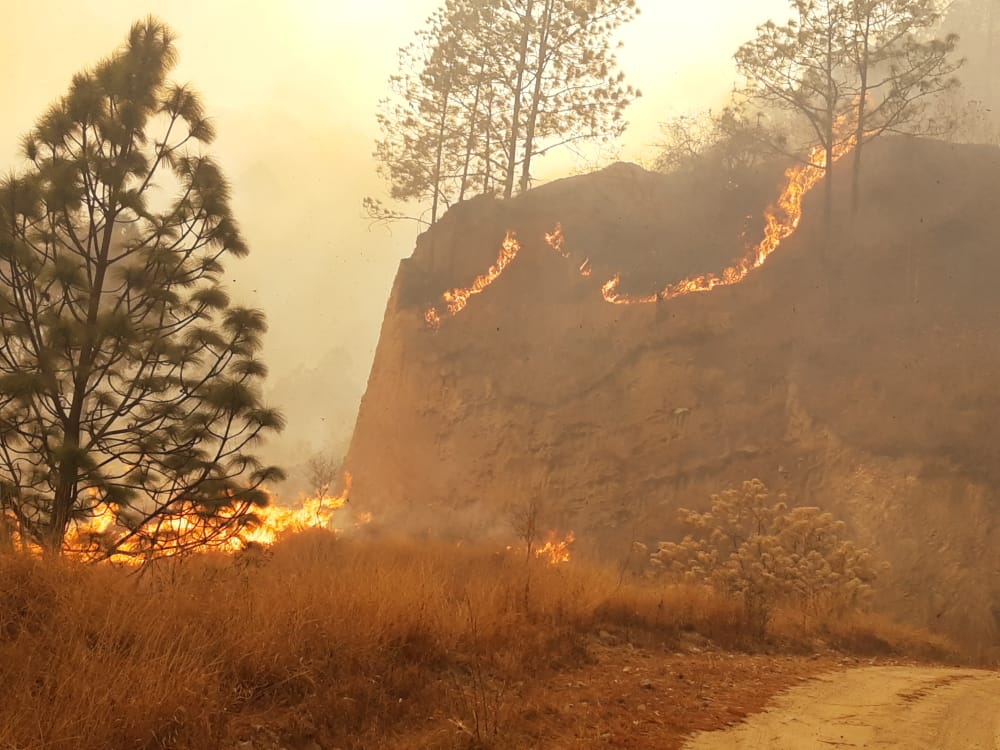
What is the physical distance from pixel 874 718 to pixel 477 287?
20.5m

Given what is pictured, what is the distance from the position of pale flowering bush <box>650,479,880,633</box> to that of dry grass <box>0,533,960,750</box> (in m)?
5.93

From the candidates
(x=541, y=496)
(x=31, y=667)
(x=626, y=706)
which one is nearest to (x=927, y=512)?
(x=541, y=496)

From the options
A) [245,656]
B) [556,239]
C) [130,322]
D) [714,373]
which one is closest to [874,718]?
[245,656]

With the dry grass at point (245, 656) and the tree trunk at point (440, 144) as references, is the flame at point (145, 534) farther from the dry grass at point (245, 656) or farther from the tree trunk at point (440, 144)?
the tree trunk at point (440, 144)

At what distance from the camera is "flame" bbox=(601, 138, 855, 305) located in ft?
68.5

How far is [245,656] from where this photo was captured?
4.49m

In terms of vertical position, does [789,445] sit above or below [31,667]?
above

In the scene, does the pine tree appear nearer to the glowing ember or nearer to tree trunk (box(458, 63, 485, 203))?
the glowing ember

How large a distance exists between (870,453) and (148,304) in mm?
15984

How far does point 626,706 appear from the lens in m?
5.50

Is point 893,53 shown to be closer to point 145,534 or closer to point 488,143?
point 488,143

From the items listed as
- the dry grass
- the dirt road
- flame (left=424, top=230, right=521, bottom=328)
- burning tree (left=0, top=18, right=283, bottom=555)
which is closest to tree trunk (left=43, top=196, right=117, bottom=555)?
burning tree (left=0, top=18, right=283, bottom=555)

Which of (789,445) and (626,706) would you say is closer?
(626,706)

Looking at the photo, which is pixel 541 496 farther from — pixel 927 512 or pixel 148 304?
pixel 148 304
